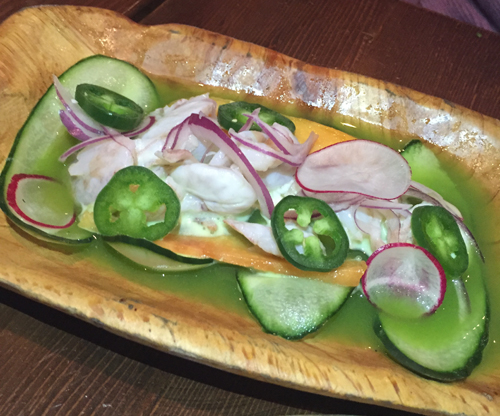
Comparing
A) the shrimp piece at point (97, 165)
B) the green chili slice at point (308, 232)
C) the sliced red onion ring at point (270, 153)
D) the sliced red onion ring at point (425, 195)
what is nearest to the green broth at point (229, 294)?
the shrimp piece at point (97, 165)

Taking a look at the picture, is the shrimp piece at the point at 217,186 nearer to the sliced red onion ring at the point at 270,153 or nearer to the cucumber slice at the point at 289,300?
the sliced red onion ring at the point at 270,153

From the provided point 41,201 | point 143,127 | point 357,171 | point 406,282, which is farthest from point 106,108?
point 406,282

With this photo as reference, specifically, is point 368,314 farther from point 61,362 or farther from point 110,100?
point 110,100

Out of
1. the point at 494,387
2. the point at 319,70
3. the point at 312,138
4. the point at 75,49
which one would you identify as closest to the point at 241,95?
the point at 319,70

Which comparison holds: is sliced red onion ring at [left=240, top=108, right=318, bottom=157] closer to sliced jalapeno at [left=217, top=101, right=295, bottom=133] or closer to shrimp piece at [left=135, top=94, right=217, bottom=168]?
sliced jalapeno at [left=217, top=101, right=295, bottom=133]

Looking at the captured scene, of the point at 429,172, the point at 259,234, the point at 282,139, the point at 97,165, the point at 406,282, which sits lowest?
the point at 97,165

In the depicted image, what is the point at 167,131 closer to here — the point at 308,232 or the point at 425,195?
the point at 308,232
